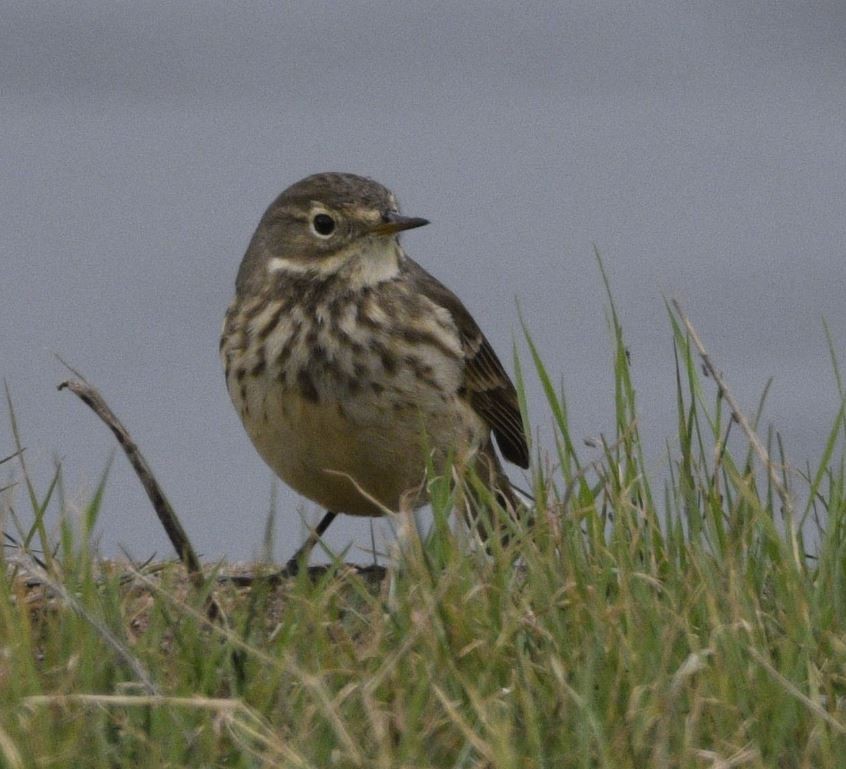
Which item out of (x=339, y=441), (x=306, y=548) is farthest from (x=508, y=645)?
(x=339, y=441)

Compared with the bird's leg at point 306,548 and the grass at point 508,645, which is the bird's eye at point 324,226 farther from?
the grass at point 508,645

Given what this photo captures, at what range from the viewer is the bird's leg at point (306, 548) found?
346cm

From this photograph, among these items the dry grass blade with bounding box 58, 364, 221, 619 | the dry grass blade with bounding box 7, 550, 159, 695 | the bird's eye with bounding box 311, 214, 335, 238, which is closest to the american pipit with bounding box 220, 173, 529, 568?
the bird's eye with bounding box 311, 214, 335, 238

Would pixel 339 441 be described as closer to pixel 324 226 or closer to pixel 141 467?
pixel 324 226

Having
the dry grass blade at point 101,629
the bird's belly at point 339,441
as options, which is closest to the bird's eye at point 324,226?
the bird's belly at point 339,441

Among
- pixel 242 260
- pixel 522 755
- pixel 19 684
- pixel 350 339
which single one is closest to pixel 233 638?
pixel 19 684

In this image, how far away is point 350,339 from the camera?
500 centimetres

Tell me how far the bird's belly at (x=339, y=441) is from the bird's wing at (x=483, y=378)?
466mm

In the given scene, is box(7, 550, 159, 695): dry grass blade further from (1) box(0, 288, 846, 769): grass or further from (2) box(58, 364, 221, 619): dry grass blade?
(2) box(58, 364, 221, 619): dry grass blade

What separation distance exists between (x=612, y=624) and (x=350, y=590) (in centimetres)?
91

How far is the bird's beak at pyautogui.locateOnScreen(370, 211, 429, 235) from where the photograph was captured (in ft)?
17.0

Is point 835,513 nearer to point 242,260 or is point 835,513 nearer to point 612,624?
point 612,624

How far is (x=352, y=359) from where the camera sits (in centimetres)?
495

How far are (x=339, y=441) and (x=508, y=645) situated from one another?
1.69m
